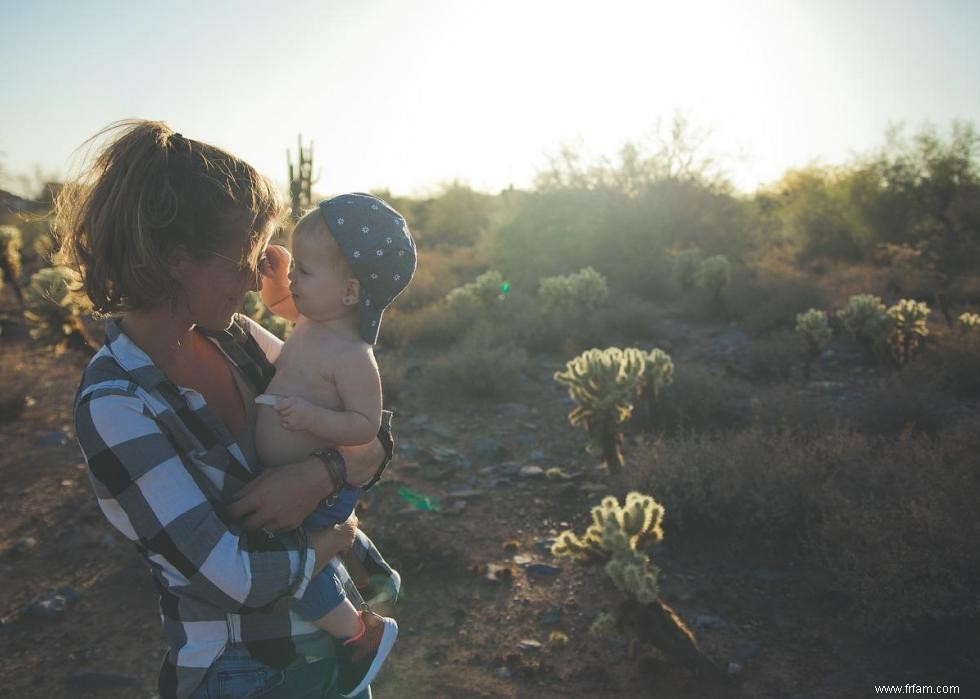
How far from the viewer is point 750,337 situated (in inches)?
520

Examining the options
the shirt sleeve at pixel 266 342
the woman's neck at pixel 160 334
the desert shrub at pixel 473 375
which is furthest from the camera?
the desert shrub at pixel 473 375

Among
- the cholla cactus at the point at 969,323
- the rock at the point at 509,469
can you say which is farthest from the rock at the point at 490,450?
the cholla cactus at the point at 969,323

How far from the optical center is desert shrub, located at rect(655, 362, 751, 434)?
27.6ft

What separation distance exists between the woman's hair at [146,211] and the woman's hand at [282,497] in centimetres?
53

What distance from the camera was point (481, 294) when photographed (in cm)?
1456

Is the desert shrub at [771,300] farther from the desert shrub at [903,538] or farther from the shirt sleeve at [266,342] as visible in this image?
the shirt sleeve at [266,342]

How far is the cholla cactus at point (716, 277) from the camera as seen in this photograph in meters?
14.4

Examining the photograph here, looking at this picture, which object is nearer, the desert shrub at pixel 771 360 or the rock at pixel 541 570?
the rock at pixel 541 570

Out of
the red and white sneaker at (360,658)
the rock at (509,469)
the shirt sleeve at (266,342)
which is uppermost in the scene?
the shirt sleeve at (266,342)

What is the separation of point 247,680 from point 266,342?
3.38ft

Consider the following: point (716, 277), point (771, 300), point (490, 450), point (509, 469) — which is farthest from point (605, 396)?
point (771, 300)

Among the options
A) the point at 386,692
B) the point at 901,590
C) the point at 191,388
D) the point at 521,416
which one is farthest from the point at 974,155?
the point at 191,388

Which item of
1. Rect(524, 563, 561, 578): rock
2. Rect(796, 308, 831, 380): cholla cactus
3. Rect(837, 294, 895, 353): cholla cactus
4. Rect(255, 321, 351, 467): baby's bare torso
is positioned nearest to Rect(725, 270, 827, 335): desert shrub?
Rect(837, 294, 895, 353): cholla cactus

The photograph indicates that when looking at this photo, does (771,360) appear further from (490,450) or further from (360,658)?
(360,658)
